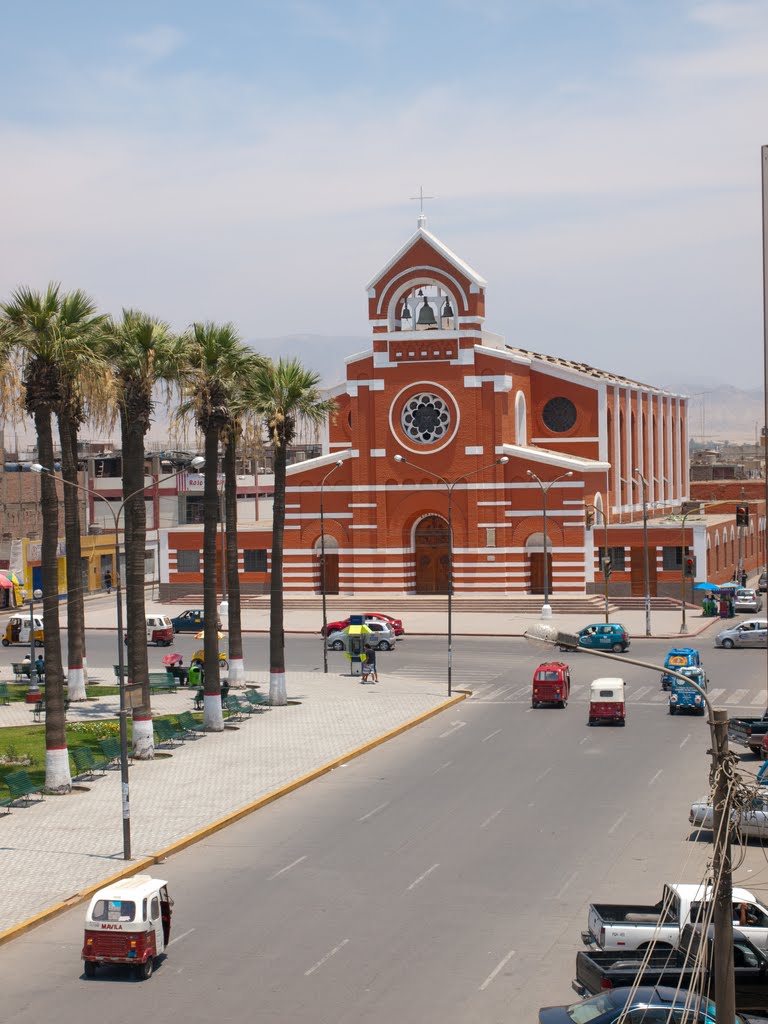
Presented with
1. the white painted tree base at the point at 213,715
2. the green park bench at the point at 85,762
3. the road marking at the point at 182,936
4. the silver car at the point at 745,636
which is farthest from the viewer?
the silver car at the point at 745,636

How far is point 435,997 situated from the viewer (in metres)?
22.6

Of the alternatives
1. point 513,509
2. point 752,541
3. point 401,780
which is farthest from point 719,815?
point 752,541

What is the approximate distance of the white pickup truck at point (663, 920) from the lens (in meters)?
23.8

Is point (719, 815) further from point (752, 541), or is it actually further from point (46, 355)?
point (752, 541)

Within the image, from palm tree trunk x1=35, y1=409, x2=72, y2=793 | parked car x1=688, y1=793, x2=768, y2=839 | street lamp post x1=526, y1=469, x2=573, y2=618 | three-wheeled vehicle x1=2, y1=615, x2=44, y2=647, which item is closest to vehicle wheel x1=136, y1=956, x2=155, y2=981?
parked car x1=688, y1=793, x2=768, y2=839

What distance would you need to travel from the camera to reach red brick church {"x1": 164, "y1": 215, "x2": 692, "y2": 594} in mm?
88562

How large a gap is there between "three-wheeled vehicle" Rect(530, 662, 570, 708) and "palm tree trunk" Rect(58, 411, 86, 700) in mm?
15552

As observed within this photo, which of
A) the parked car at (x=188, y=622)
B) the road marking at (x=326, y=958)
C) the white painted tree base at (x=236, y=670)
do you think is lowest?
the road marking at (x=326, y=958)

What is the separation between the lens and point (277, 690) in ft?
173

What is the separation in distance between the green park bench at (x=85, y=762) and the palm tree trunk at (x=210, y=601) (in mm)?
6618

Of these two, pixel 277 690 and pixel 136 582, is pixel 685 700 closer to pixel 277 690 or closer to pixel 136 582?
pixel 277 690

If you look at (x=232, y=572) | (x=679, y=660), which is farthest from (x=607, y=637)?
(x=232, y=572)

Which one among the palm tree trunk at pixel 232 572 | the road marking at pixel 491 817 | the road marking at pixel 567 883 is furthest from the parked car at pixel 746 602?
the road marking at pixel 567 883

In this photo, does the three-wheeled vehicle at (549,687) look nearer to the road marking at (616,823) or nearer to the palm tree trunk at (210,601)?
the palm tree trunk at (210,601)
